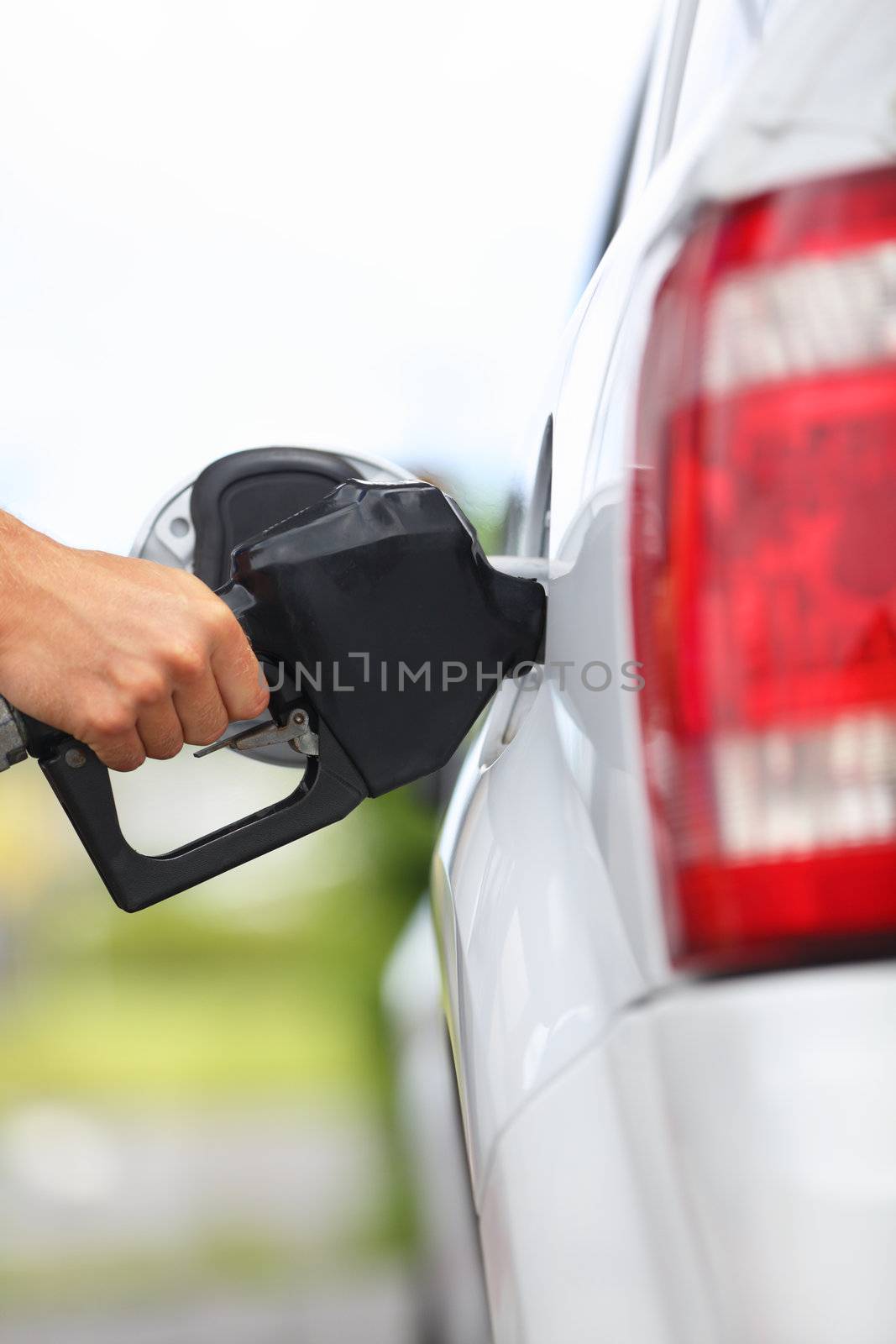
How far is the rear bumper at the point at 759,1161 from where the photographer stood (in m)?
0.59

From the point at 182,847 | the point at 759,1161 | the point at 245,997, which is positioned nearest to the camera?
the point at 759,1161

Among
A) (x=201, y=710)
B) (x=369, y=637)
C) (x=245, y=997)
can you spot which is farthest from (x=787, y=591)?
(x=245, y=997)

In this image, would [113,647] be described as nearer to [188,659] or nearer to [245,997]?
[188,659]

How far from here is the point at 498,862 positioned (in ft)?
2.96

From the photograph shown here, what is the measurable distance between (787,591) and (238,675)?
0.57m

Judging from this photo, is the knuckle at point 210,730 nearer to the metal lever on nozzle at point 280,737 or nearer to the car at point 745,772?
the metal lever on nozzle at point 280,737

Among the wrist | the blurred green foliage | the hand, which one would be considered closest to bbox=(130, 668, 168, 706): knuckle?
the hand

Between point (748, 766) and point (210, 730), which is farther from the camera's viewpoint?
point (210, 730)

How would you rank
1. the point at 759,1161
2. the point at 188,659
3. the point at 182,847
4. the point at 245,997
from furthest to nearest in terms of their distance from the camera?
1. the point at 245,997
2. the point at 182,847
3. the point at 188,659
4. the point at 759,1161

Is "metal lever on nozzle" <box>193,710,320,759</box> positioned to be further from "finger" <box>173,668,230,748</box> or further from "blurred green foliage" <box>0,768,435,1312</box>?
"blurred green foliage" <box>0,768,435,1312</box>

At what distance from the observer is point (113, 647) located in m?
1.05

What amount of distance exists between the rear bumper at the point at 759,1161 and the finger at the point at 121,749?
55 cm

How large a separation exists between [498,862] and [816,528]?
15.0 inches

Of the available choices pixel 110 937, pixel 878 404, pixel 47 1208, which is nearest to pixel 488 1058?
pixel 878 404
